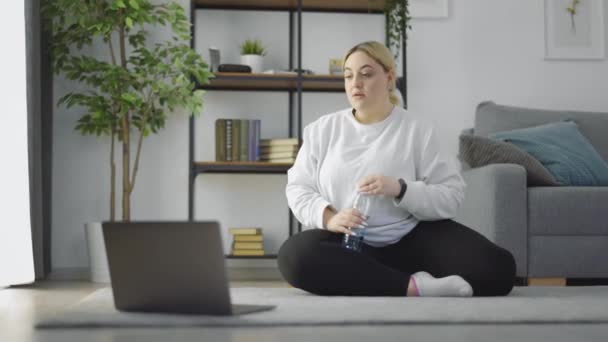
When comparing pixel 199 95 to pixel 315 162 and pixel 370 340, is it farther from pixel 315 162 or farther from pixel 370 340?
pixel 370 340

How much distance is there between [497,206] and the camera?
3486mm

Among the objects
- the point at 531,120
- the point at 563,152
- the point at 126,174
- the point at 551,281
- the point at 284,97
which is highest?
the point at 284,97

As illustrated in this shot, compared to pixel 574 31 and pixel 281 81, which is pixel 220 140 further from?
pixel 574 31

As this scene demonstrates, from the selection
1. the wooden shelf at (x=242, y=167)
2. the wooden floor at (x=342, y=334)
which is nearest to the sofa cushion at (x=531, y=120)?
the wooden shelf at (x=242, y=167)

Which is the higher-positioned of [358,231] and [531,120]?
[531,120]

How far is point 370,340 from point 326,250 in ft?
3.12

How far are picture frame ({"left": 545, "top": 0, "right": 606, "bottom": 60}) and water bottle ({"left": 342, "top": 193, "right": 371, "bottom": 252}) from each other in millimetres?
2620

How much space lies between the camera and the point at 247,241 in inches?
171

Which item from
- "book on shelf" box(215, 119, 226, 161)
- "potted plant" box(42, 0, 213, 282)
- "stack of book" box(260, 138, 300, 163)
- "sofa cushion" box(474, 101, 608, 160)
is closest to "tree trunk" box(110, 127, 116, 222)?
"potted plant" box(42, 0, 213, 282)

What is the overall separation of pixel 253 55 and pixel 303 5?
1.41ft

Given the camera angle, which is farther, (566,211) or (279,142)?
(279,142)

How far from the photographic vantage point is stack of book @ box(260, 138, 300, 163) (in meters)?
4.27

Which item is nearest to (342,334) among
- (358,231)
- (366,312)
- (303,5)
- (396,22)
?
(366,312)

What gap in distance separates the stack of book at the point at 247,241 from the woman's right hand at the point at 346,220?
1.89 meters
